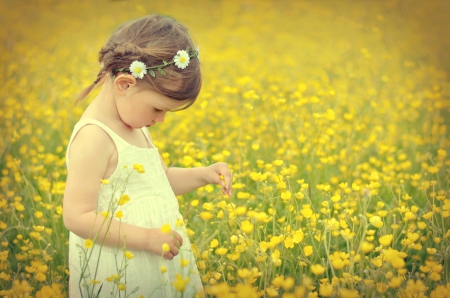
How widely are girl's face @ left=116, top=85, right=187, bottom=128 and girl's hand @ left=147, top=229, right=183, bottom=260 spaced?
36 centimetres

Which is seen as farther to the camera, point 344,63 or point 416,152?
point 344,63

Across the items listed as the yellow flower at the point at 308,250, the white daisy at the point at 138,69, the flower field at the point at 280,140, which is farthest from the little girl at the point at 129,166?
the yellow flower at the point at 308,250

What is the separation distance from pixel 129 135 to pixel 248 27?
5677 millimetres

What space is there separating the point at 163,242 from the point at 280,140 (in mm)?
1898

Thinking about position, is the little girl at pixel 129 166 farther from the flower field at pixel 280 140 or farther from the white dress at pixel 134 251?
the flower field at pixel 280 140

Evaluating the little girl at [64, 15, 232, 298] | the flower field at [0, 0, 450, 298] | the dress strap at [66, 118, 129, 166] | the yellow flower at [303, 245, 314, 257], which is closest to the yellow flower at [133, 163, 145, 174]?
the little girl at [64, 15, 232, 298]

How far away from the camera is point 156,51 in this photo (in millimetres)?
1704

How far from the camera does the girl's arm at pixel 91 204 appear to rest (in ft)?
5.15

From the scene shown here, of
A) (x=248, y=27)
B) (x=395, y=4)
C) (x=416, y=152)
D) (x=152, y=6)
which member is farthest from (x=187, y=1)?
(x=416, y=152)

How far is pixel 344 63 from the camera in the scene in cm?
580

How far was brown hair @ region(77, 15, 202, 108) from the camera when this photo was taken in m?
1.70

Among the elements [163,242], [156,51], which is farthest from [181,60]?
[163,242]

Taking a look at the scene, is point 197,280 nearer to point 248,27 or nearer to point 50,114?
point 50,114

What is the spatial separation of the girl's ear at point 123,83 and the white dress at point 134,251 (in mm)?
131
